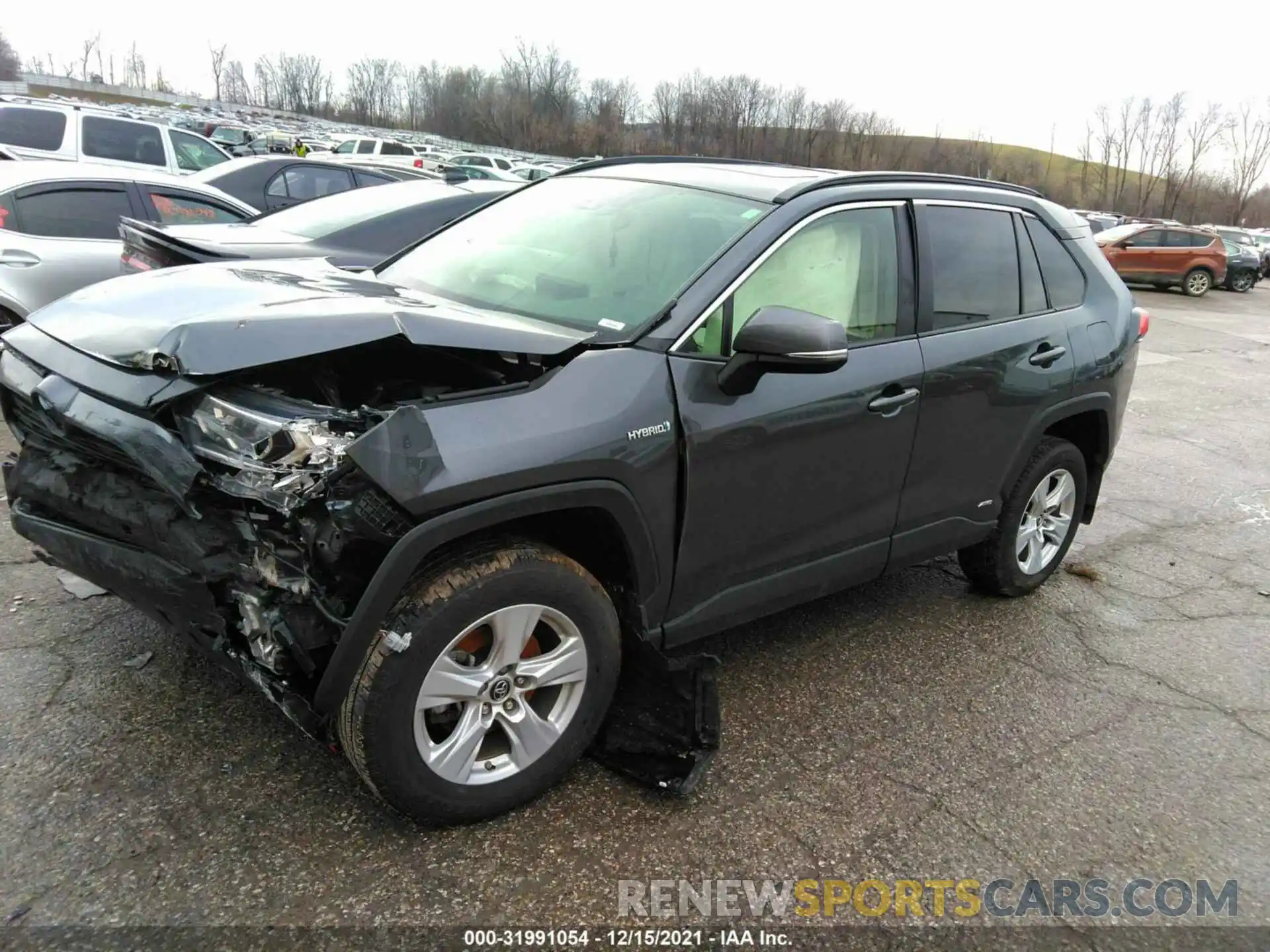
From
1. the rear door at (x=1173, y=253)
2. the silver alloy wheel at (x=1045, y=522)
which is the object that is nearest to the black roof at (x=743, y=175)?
the silver alloy wheel at (x=1045, y=522)

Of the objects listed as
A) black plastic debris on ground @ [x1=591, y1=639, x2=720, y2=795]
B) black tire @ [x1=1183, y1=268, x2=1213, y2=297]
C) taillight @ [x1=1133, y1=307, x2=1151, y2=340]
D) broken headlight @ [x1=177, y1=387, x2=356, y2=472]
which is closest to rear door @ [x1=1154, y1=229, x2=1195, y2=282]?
black tire @ [x1=1183, y1=268, x2=1213, y2=297]

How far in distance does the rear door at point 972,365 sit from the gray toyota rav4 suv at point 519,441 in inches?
0.8

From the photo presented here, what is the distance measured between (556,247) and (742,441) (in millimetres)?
1116

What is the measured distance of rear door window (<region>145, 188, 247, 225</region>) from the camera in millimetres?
6945

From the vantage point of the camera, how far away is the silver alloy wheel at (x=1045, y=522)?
4270 mm

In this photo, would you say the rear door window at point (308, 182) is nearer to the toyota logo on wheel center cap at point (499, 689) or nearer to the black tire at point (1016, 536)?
the black tire at point (1016, 536)

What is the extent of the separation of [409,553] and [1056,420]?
3074 millimetres

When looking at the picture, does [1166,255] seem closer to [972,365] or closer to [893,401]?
[972,365]

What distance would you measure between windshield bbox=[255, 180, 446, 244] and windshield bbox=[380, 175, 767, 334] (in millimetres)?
2826

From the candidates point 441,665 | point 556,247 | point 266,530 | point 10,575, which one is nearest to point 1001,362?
point 556,247

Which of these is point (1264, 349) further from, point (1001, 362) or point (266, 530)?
point (266, 530)

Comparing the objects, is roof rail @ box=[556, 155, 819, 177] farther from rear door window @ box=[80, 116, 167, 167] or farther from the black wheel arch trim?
rear door window @ box=[80, 116, 167, 167]

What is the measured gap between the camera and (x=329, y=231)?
6.20 metres

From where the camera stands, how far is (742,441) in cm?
282
